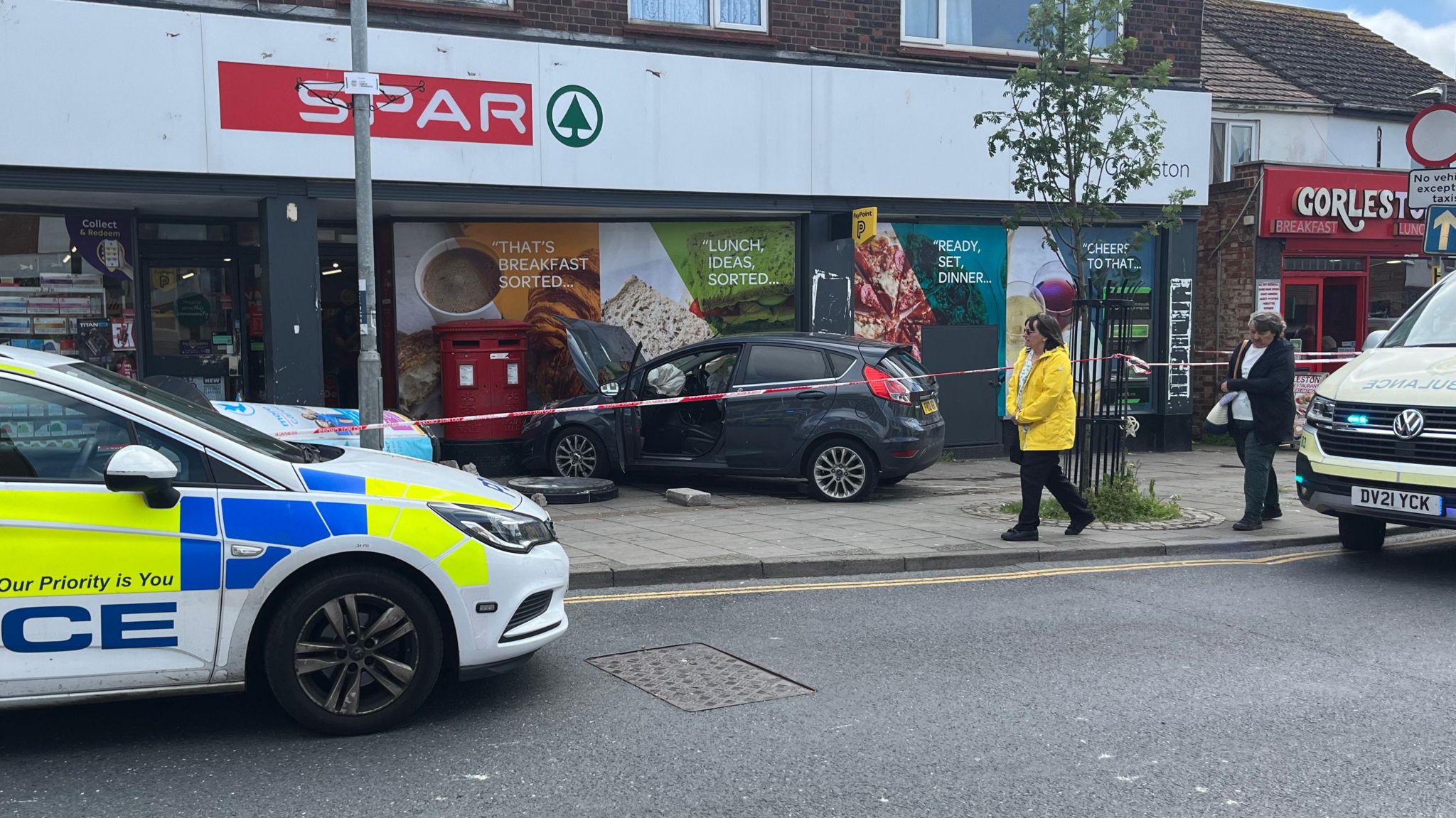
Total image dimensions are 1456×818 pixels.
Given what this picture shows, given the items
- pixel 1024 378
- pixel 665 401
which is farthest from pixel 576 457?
pixel 1024 378

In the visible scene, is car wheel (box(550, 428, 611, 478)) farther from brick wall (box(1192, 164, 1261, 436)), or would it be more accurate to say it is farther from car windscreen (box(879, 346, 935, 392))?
brick wall (box(1192, 164, 1261, 436))

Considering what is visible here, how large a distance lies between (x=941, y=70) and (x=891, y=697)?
10.7 metres

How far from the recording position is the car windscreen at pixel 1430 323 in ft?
28.0

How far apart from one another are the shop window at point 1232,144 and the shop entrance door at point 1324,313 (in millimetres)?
2493

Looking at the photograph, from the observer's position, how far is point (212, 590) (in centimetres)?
457

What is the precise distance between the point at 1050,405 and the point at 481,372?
6.19m

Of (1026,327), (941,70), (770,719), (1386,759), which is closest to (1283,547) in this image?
(1026,327)

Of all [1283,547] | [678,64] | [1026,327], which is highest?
A: [678,64]

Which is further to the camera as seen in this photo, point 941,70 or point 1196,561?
point 941,70

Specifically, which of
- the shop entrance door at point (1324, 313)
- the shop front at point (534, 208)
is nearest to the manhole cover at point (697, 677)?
the shop front at point (534, 208)

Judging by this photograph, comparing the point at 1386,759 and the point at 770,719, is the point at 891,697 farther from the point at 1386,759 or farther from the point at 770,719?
the point at 1386,759

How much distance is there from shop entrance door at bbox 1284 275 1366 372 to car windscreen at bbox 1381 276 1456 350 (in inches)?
351

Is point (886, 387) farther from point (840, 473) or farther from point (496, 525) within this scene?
point (496, 525)

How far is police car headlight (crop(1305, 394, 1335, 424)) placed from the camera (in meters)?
8.37
